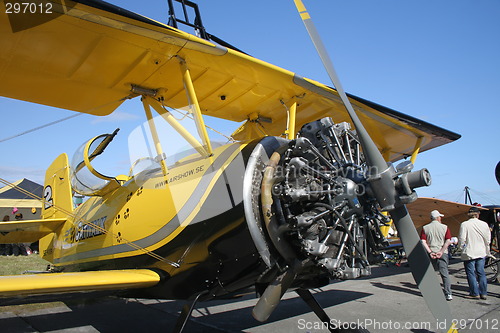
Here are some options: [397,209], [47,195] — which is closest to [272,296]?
[397,209]

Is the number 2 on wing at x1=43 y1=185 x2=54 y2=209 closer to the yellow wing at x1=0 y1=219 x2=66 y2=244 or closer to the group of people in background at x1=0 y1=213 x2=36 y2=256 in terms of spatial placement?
the yellow wing at x1=0 y1=219 x2=66 y2=244

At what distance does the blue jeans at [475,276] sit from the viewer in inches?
256

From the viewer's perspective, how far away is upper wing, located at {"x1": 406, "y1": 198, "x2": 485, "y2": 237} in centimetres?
1112

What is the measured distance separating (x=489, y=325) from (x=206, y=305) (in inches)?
175

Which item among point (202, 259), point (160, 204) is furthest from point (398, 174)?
point (160, 204)

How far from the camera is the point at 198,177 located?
362 centimetres

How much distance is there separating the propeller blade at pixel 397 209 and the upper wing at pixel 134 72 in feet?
4.65

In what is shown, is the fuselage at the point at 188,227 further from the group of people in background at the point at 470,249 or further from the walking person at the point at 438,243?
the walking person at the point at 438,243

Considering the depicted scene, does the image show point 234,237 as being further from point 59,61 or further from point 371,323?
point 371,323

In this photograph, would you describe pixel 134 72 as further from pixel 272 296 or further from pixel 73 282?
pixel 272 296

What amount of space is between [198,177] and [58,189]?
492 centimetres

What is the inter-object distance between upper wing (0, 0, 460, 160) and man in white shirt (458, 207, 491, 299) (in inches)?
106

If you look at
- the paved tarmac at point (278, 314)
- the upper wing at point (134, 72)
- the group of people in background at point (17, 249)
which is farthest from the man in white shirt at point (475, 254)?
the group of people in background at point (17, 249)

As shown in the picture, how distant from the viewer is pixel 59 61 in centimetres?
380
